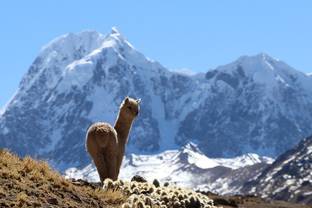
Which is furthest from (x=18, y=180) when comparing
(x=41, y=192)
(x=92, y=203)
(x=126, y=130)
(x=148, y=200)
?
(x=126, y=130)

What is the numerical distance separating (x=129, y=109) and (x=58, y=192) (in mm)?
8496

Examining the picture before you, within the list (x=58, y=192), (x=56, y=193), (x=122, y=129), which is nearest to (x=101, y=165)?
(x=122, y=129)

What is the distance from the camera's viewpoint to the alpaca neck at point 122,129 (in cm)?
2522

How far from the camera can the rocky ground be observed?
53.2 ft

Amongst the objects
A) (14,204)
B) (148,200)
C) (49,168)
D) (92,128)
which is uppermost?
(92,128)

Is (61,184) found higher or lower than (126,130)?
lower

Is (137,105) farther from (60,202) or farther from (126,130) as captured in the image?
(60,202)

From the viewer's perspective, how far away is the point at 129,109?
85.4ft

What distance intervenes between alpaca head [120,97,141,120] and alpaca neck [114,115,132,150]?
0.18 metres

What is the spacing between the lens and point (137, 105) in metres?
26.2

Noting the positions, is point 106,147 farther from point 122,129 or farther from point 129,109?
point 129,109

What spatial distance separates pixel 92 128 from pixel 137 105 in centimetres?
277

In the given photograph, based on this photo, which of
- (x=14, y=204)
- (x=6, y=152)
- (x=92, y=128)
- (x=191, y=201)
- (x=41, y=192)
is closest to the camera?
(x=14, y=204)

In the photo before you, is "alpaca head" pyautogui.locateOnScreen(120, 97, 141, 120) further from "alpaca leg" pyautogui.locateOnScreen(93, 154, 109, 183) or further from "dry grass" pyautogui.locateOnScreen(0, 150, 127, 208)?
"dry grass" pyautogui.locateOnScreen(0, 150, 127, 208)
